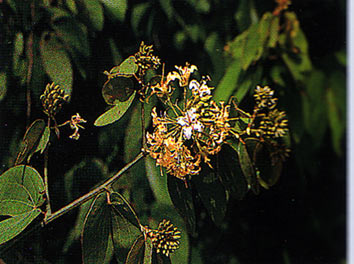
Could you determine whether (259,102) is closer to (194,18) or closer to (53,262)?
(194,18)

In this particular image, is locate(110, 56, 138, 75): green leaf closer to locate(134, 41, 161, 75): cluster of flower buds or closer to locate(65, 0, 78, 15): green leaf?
locate(134, 41, 161, 75): cluster of flower buds

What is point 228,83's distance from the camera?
0.73 meters

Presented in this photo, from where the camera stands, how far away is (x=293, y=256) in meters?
0.67

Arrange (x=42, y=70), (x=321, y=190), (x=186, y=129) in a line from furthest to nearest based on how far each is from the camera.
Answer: (x=42, y=70) < (x=186, y=129) < (x=321, y=190)

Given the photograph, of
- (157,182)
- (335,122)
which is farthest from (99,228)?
(335,122)

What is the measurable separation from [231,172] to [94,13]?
433mm

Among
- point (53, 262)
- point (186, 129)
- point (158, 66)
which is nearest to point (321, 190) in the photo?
point (186, 129)

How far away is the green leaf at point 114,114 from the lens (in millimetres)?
800

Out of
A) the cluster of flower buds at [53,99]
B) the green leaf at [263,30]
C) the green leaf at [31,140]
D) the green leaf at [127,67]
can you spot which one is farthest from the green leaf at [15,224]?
the green leaf at [263,30]

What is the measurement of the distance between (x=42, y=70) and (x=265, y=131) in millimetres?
503

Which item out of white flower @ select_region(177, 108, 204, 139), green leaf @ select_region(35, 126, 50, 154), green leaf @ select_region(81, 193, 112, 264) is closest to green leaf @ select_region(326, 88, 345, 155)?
white flower @ select_region(177, 108, 204, 139)

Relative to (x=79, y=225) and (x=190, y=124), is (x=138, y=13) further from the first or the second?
(x=79, y=225)

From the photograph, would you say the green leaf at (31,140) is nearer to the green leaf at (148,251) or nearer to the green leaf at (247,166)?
the green leaf at (148,251)

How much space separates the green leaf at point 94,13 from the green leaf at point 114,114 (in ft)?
0.54
